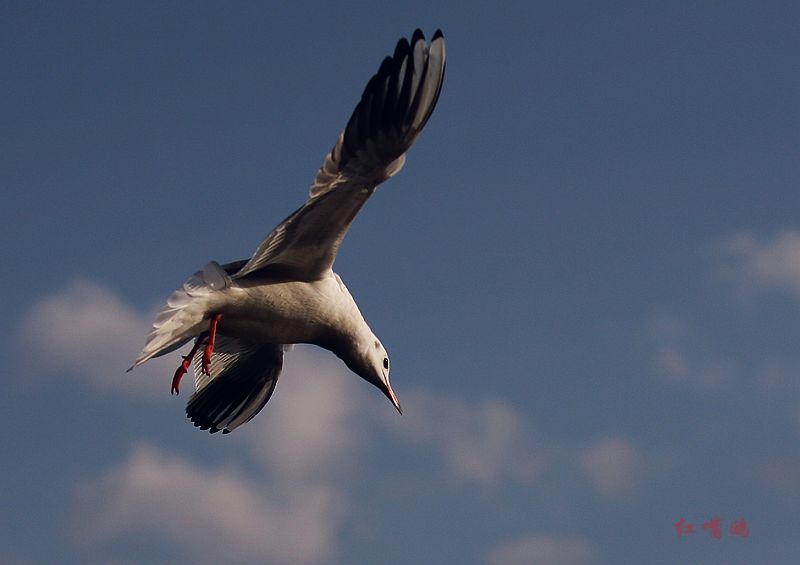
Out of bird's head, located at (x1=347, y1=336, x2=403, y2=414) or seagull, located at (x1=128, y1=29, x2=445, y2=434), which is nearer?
seagull, located at (x1=128, y1=29, x2=445, y2=434)

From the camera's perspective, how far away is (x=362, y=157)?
10.4 m

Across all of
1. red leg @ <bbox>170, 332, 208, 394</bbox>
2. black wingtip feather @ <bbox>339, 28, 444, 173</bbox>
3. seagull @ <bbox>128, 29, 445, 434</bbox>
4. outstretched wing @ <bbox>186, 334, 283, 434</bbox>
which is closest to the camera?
black wingtip feather @ <bbox>339, 28, 444, 173</bbox>

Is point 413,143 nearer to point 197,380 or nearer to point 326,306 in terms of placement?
point 326,306

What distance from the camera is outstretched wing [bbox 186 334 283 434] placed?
13.7 meters

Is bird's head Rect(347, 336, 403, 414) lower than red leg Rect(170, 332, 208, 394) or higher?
higher

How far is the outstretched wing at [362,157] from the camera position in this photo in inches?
390

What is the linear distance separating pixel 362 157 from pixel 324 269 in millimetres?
1536

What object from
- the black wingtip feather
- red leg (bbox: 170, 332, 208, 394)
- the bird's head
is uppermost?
the black wingtip feather

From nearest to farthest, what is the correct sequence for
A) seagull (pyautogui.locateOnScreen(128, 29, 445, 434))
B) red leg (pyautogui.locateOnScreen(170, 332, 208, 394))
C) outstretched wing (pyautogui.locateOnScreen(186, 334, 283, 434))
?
seagull (pyautogui.locateOnScreen(128, 29, 445, 434)), red leg (pyautogui.locateOnScreen(170, 332, 208, 394)), outstretched wing (pyautogui.locateOnScreen(186, 334, 283, 434))

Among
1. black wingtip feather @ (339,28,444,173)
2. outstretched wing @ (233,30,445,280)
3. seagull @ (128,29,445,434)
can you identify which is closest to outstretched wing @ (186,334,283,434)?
seagull @ (128,29,445,434)

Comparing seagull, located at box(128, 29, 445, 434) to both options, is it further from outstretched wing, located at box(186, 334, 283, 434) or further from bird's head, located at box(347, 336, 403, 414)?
outstretched wing, located at box(186, 334, 283, 434)

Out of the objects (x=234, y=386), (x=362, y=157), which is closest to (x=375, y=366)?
(x=234, y=386)

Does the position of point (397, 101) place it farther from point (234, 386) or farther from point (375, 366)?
point (234, 386)

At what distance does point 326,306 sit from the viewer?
38.1 ft
